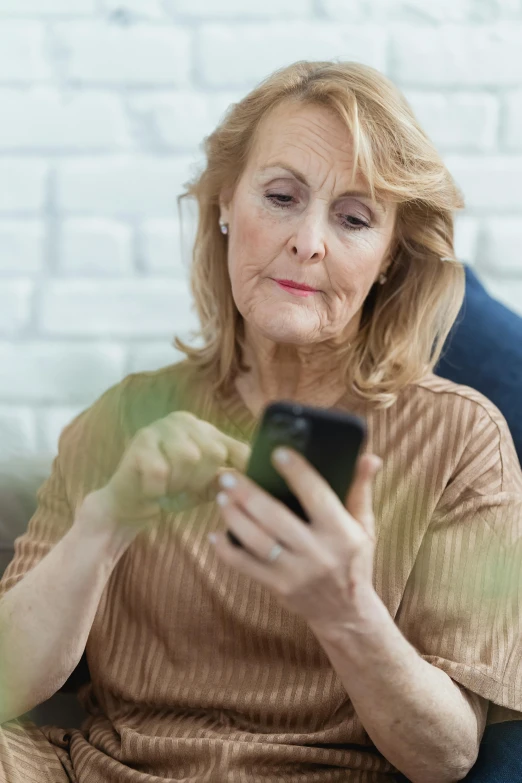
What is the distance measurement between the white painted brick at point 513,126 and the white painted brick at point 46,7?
2.24 feet

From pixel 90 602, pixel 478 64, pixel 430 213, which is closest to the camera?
pixel 90 602

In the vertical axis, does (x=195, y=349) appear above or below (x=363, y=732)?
above

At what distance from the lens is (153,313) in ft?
5.00

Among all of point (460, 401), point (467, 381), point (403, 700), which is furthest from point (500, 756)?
point (467, 381)

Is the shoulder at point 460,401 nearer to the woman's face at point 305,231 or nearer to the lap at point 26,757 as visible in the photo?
the woman's face at point 305,231

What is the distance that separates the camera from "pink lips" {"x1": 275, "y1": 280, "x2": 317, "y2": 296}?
98cm

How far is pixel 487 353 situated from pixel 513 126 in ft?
1.58

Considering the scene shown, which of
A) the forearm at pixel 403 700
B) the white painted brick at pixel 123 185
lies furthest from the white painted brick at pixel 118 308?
the forearm at pixel 403 700

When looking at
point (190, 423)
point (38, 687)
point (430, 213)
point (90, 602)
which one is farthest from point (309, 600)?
point (430, 213)

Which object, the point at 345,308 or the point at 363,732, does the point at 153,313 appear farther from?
the point at 363,732

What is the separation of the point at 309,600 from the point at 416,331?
1.59 feet

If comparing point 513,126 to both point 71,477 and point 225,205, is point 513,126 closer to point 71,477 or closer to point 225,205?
point 225,205

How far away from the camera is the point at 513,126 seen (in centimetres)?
146

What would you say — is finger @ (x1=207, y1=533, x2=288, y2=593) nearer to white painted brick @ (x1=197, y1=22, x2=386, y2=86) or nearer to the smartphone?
the smartphone
